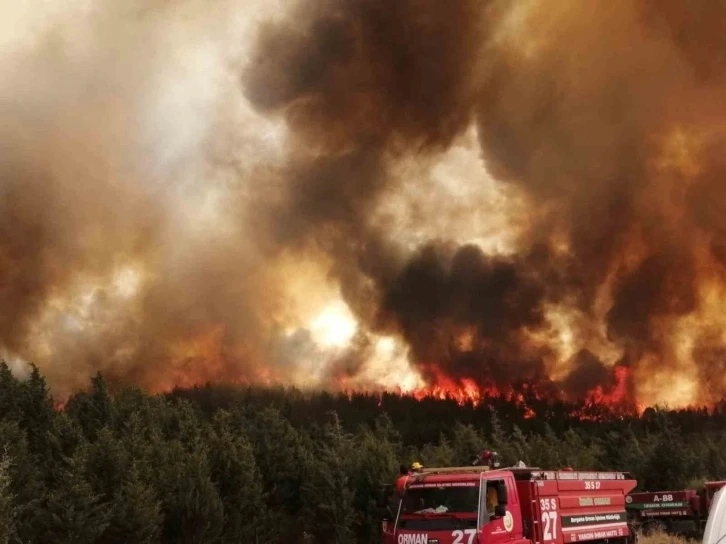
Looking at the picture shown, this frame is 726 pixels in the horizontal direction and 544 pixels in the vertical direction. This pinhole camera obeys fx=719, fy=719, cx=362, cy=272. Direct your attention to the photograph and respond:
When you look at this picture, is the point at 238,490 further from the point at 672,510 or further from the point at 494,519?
the point at 672,510

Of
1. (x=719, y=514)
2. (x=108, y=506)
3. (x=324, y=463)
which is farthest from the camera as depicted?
(x=324, y=463)

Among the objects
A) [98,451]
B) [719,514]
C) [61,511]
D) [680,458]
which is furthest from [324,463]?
[680,458]

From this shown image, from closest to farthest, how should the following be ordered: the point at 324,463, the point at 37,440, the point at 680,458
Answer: the point at 324,463 < the point at 37,440 < the point at 680,458

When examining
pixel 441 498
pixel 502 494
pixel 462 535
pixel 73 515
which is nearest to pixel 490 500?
pixel 502 494

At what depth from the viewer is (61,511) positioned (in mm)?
18594

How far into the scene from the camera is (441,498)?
532 inches

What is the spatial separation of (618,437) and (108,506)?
46.5 metres

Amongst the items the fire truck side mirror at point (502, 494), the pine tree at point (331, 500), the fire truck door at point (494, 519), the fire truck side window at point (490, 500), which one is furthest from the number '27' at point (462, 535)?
the pine tree at point (331, 500)

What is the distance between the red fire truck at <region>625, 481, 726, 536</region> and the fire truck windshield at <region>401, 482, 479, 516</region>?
42.0 ft

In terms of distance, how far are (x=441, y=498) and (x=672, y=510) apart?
14.1 meters

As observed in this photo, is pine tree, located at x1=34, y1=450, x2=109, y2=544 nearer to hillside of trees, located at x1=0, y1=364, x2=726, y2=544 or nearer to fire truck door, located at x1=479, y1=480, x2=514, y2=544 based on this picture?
hillside of trees, located at x1=0, y1=364, x2=726, y2=544

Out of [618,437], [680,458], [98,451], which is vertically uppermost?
[618,437]

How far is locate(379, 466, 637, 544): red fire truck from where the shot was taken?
42.8ft

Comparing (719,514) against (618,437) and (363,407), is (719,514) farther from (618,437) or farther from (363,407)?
(363,407)
